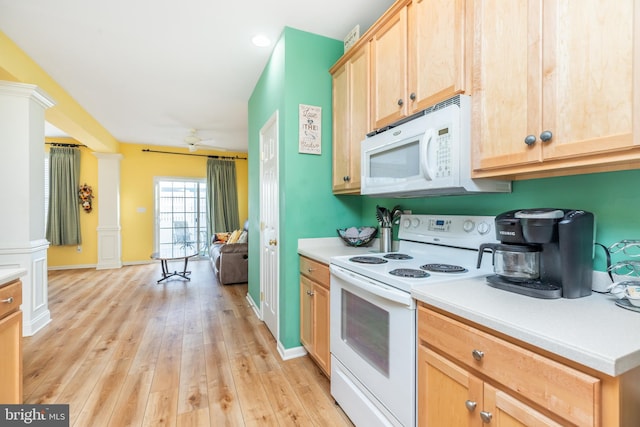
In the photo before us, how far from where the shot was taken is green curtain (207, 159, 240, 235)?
679 centimetres

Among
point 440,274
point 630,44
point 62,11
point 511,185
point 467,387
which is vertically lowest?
point 467,387

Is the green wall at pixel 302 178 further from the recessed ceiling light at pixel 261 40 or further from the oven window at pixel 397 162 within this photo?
the oven window at pixel 397 162

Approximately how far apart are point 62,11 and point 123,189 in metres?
4.80

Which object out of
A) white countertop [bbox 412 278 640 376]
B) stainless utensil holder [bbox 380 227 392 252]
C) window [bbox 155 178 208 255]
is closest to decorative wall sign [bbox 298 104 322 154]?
stainless utensil holder [bbox 380 227 392 252]

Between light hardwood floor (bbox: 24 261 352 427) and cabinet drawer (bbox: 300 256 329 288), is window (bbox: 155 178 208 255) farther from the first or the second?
cabinet drawer (bbox: 300 256 329 288)

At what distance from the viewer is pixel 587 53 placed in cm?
89

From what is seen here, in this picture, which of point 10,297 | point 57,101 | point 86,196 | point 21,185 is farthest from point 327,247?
point 86,196

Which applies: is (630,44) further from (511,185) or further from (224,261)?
(224,261)

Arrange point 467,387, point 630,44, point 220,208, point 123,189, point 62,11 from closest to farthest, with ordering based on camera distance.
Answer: point 630,44
point 467,387
point 62,11
point 123,189
point 220,208

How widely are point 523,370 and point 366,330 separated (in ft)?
2.47

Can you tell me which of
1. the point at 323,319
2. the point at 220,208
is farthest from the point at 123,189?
the point at 323,319

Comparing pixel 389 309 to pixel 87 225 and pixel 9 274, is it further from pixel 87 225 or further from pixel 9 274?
pixel 87 225

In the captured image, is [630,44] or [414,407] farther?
[414,407]

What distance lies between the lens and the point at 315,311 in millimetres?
2016
